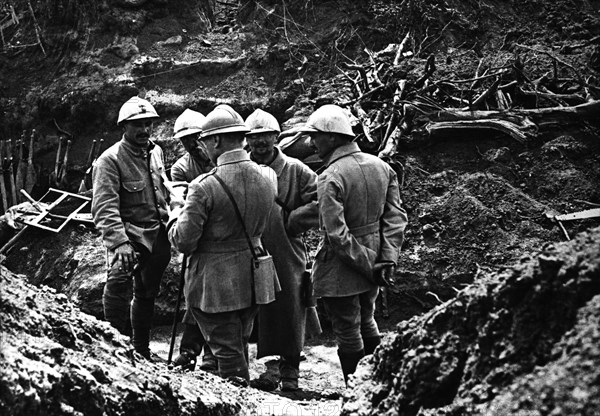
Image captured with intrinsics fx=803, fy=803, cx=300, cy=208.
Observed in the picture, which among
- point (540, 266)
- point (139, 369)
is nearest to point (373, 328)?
point (139, 369)

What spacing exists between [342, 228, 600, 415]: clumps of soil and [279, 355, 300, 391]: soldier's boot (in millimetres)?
3533

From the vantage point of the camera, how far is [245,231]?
535 cm

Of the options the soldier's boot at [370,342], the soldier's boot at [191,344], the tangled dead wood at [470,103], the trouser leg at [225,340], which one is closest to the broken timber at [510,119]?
the tangled dead wood at [470,103]

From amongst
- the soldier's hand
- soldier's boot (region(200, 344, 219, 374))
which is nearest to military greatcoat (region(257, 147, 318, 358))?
soldier's boot (region(200, 344, 219, 374))

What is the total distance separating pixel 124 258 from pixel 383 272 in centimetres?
197

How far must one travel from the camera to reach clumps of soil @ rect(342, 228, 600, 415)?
2.01 metres

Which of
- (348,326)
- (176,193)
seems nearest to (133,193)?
(176,193)

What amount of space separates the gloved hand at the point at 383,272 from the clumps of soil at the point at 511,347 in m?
2.80

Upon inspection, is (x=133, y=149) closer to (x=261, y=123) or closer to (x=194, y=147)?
(x=194, y=147)

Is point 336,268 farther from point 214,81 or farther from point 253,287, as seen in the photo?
point 214,81

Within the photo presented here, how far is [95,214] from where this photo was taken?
6.21 metres

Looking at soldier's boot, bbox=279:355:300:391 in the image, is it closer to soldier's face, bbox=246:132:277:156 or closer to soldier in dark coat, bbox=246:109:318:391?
soldier in dark coat, bbox=246:109:318:391

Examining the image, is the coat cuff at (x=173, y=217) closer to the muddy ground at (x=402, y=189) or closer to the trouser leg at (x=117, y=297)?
the trouser leg at (x=117, y=297)

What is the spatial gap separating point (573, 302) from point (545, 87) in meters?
8.08
